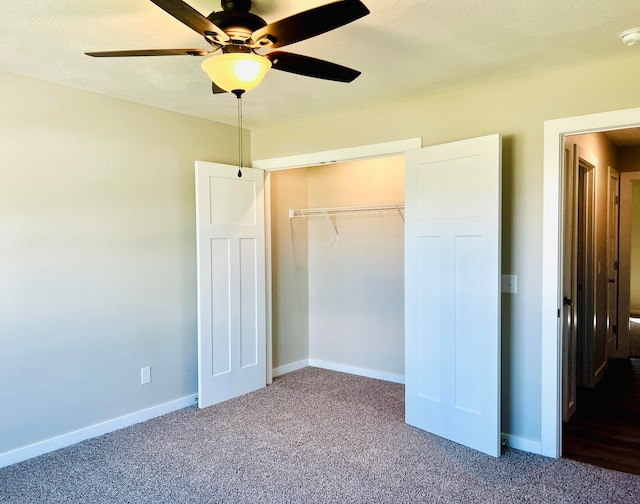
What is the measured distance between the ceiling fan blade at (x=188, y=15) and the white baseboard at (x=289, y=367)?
3566 mm

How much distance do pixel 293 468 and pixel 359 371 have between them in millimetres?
2001

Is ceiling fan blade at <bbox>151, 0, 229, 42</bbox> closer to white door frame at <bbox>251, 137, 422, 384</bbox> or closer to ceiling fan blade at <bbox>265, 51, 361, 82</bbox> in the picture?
ceiling fan blade at <bbox>265, 51, 361, 82</bbox>

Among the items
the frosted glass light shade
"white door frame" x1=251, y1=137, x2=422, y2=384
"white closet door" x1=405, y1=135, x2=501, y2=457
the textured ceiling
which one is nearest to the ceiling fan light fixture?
the textured ceiling

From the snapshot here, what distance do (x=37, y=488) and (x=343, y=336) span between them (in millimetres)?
2926

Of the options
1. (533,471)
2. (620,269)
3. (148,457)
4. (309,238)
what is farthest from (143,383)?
(620,269)

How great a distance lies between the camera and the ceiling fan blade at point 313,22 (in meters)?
1.51

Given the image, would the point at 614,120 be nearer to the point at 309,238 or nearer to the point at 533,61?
the point at 533,61

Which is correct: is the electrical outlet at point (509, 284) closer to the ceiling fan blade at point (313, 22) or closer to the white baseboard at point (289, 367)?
the ceiling fan blade at point (313, 22)

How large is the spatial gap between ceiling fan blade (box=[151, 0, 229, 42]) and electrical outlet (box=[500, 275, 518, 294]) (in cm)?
229

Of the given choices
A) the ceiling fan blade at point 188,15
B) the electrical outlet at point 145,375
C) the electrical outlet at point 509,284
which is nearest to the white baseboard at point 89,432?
the electrical outlet at point 145,375

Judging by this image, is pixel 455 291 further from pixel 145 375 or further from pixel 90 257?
pixel 90 257

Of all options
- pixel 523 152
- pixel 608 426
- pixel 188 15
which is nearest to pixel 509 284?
pixel 523 152

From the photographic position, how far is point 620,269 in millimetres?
5426

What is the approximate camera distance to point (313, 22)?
5.32 ft
